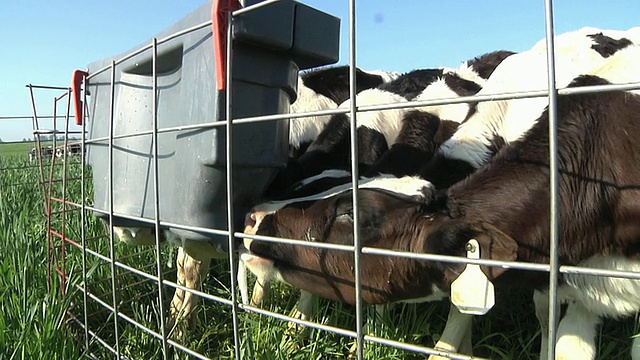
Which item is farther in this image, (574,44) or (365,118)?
(365,118)

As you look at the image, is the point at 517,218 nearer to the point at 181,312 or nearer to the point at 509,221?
the point at 509,221

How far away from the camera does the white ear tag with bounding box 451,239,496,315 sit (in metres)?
1.60

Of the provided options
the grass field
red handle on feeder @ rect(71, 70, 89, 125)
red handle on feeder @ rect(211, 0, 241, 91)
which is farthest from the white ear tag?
red handle on feeder @ rect(71, 70, 89, 125)

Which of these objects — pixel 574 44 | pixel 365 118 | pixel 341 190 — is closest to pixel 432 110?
pixel 365 118

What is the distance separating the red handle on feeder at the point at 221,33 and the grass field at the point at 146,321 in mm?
1107

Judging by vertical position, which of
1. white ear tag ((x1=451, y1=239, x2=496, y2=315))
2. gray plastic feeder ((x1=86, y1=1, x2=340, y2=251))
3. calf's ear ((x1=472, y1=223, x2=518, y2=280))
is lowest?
white ear tag ((x1=451, y1=239, x2=496, y2=315))

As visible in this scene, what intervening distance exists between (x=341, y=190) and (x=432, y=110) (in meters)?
1.37

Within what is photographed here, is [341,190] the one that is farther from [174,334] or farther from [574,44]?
[574,44]

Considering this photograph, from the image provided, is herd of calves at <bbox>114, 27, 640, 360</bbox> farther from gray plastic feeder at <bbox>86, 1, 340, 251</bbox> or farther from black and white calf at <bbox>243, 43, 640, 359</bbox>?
gray plastic feeder at <bbox>86, 1, 340, 251</bbox>

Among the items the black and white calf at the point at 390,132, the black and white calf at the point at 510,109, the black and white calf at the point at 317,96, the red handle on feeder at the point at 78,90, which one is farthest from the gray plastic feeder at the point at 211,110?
the black and white calf at the point at 317,96

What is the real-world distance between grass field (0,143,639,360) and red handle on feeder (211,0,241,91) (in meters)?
1.11

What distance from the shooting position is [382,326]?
276 centimetres

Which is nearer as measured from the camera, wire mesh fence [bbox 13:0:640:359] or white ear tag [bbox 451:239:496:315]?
white ear tag [bbox 451:239:496:315]

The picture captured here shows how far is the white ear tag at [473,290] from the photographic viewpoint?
160 centimetres
